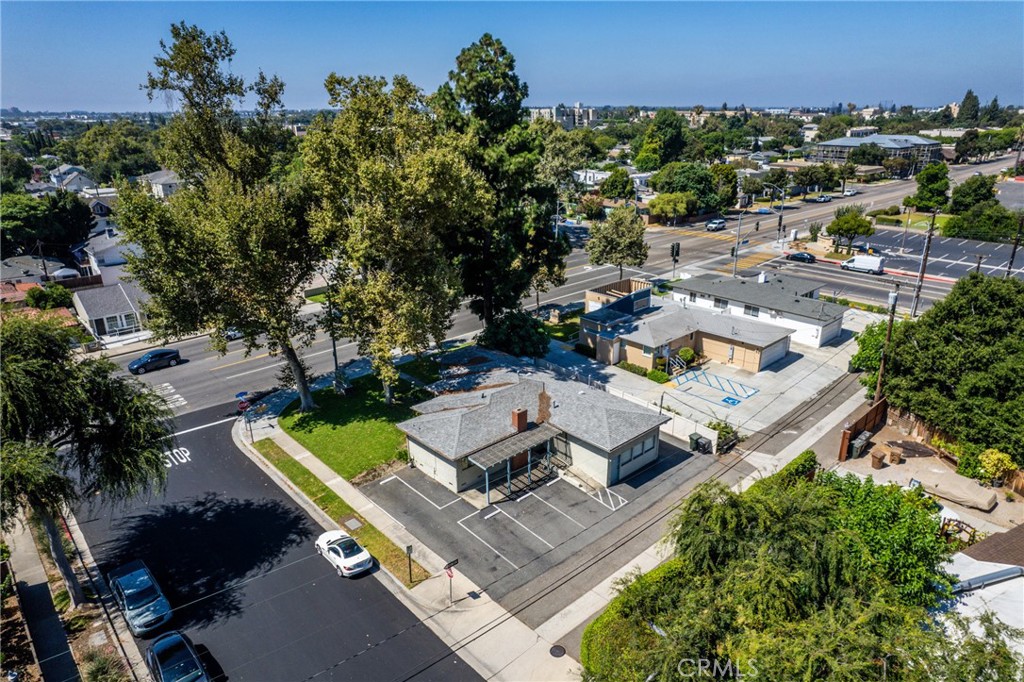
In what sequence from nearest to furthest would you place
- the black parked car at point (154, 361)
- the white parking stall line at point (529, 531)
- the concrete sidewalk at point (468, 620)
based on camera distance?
the concrete sidewalk at point (468, 620)
the white parking stall line at point (529, 531)
the black parked car at point (154, 361)

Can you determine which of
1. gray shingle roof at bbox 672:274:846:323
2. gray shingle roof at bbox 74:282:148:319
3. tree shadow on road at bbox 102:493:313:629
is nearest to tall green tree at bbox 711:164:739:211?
gray shingle roof at bbox 672:274:846:323

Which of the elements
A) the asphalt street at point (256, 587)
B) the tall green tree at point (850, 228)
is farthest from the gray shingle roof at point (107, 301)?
the tall green tree at point (850, 228)

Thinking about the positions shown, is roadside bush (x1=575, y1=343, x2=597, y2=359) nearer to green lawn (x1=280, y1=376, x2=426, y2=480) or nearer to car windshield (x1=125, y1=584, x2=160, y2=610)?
green lawn (x1=280, y1=376, x2=426, y2=480)

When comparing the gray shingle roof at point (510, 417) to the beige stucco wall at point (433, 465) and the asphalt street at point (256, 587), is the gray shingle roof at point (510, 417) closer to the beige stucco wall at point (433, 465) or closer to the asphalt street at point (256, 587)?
the beige stucco wall at point (433, 465)

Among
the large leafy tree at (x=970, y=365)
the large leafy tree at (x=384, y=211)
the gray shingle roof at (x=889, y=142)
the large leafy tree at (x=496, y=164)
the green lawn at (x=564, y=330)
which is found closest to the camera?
the large leafy tree at (x=970, y=365)

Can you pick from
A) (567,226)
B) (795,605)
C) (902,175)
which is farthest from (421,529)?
(902,175)
